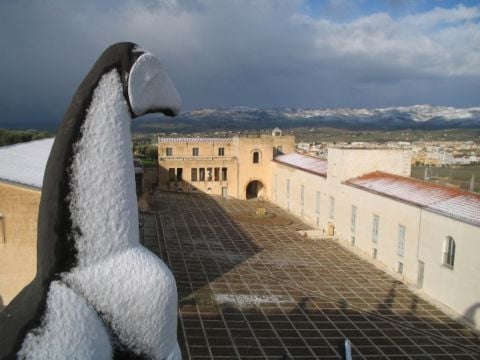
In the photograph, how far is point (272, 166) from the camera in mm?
40250

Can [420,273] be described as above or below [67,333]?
below

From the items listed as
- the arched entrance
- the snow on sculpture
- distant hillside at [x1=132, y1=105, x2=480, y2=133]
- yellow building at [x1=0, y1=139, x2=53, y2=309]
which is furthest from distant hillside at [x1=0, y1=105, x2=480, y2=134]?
the snow on sculpture

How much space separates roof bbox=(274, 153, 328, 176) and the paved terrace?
21.5 ft

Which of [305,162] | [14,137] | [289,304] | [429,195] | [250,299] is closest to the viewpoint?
[289,304]

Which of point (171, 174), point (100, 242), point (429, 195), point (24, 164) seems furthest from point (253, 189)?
point (100, 242)

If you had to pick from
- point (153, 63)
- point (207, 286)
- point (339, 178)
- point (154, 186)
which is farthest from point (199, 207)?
point (153, 63)

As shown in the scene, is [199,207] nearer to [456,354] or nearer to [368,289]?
[368,289]

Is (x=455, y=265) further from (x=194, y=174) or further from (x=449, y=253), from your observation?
(x=194, y=174)

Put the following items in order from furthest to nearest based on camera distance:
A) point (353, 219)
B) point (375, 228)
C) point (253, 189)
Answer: point (253, 189), point (353, 219), point (375, 228)

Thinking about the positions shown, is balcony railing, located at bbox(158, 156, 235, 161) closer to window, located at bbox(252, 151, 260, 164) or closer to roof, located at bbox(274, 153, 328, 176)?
window, located at bbox(252, 151, 260, 164)

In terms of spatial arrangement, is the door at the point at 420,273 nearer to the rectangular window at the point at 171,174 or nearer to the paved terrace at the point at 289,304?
the paved terrace at the point at 289,304

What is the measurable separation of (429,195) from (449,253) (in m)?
3.10

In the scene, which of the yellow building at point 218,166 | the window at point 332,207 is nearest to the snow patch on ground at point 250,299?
the window at point 332,207

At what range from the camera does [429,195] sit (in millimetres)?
19531
